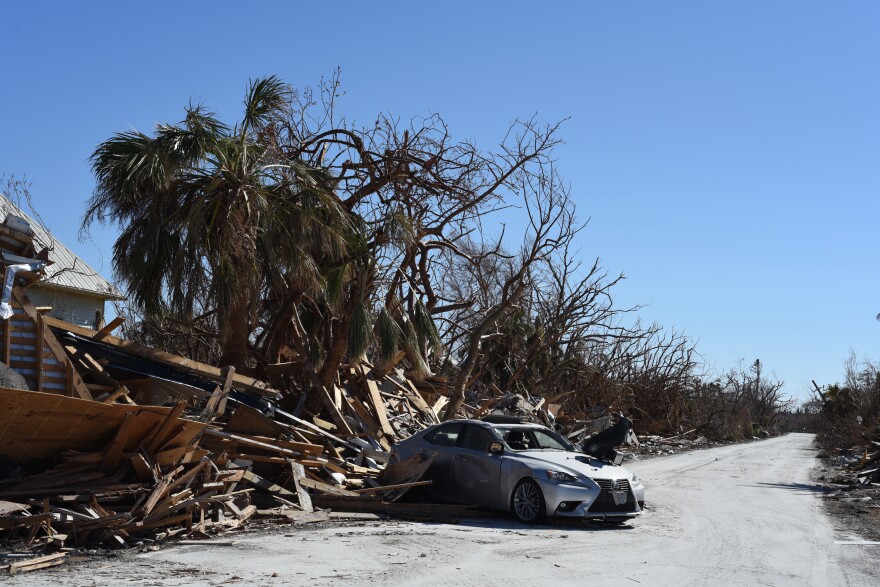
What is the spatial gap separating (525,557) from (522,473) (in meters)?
3.38

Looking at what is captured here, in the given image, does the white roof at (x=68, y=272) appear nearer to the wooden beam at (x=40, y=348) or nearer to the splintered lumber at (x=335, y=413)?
the splintered lumber at (x=335, y=413)

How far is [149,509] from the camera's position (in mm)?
10172

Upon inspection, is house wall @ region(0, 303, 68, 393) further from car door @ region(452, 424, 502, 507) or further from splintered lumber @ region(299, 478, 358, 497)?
car door @ region(452, 424, 502, 507)

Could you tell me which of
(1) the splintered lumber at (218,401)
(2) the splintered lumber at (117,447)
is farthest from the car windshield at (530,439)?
(2) the splintered lumber at (117,447)

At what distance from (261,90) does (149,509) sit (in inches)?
390

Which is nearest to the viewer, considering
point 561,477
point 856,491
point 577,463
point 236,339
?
point 561,477

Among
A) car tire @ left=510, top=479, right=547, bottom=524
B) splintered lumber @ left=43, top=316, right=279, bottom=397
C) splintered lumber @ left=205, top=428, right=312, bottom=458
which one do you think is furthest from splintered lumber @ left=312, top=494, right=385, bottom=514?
splintered lumber @ left=43, top=316, right=279, bottom=397

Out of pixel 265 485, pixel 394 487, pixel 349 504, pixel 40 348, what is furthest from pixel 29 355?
pixel 394 487

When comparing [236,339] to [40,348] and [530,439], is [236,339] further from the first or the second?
[530,439]

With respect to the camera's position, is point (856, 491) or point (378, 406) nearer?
point (856, 491)

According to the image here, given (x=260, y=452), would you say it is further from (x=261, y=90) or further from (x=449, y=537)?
(x=261, y=90)

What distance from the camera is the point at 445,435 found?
14.8m

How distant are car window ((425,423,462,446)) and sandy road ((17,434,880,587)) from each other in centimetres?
184

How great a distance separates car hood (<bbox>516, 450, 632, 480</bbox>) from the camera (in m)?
13.0
